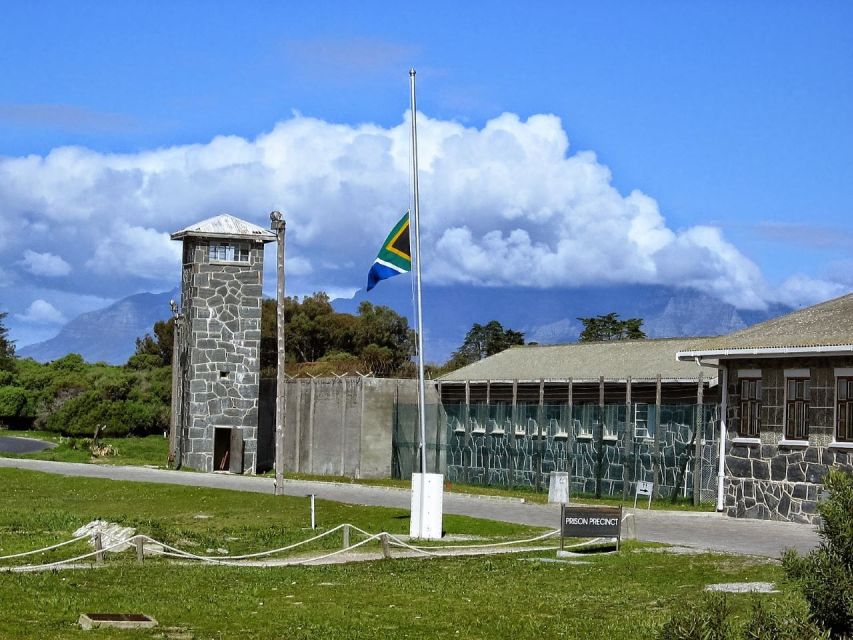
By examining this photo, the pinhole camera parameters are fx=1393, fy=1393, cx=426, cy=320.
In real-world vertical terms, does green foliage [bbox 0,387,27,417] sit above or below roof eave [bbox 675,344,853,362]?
below

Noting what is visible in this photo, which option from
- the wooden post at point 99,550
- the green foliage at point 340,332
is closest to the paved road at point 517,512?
the wooden post at point 99,550

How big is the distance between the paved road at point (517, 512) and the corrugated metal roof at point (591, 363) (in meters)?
6.88

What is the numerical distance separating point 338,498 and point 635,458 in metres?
7.97

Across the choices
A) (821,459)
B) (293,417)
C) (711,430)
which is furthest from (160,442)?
(821,459)

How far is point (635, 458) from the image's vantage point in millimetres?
37125

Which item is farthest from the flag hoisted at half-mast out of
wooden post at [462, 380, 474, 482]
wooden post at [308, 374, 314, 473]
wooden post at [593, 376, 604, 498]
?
wooden post at [308, 374, 314, 473]

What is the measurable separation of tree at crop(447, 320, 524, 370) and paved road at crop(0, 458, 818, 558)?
4234 cm

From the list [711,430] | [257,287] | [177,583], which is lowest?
[177,583]

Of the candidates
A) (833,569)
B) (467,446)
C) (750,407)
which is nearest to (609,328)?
(467,446)

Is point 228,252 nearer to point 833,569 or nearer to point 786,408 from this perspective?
Result: point 786,408

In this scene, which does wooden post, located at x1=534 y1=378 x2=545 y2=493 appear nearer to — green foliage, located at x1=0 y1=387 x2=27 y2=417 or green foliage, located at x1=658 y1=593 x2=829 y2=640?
green foliage, located at x1=658 y1=593 x2=829 y2=640

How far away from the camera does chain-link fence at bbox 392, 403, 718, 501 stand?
3550 centimetres

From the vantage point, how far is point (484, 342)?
3816 inches

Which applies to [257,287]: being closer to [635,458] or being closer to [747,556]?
[635,458]
